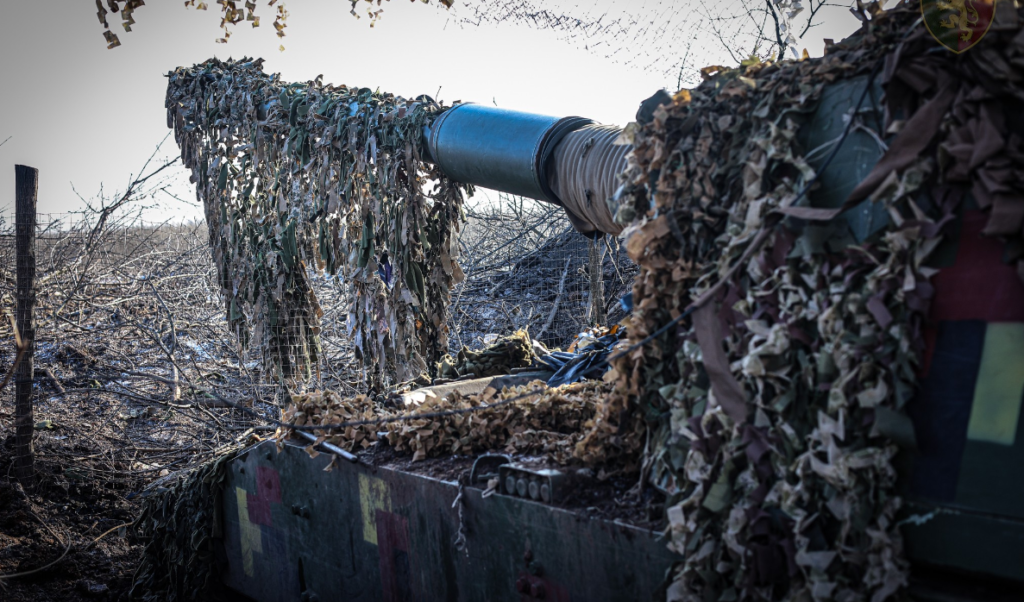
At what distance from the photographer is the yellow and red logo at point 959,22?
1806 millimetres

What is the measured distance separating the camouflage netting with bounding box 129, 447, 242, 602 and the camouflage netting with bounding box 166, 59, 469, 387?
1.91 metres

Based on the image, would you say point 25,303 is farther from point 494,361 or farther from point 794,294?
point 794,294

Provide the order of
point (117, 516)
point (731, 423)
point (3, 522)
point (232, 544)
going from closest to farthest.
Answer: point (731, 423), point (232, 544), point (3, 522), point (117, 516)

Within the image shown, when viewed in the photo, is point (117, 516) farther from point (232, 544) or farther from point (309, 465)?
point (309, 465)

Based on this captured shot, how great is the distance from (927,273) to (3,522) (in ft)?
22.3

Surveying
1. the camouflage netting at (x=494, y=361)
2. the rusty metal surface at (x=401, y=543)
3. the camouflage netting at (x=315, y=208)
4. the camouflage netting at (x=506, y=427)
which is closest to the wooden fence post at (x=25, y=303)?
the camouflage netting at (x=315, y=208)

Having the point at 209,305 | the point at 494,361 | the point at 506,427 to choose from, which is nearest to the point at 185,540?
the point at 494,361

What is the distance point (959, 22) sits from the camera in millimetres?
1841

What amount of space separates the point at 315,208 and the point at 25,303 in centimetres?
250

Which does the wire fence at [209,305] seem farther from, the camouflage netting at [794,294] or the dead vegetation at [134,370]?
the camouflage netting at [794,294]

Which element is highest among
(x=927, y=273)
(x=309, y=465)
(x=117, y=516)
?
(x=927, y=273)

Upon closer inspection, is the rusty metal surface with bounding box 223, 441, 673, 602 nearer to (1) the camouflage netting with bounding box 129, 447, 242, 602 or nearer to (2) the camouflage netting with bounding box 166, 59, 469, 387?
(1) the camouflage netting with bounding box 129, 447, 242, 602

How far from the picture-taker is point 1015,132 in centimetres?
175

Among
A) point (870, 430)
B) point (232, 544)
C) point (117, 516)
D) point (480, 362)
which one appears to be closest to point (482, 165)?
point (480, 362)
